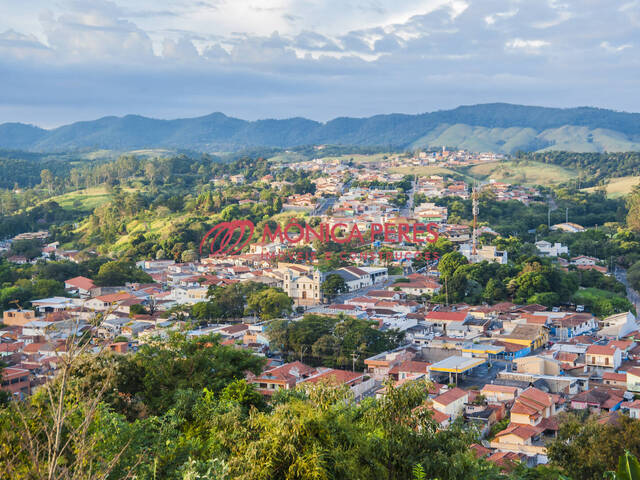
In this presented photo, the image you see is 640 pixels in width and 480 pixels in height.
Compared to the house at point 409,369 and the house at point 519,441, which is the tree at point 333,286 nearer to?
the house at point 409,369

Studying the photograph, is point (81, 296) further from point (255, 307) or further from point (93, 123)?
point (93, 123)

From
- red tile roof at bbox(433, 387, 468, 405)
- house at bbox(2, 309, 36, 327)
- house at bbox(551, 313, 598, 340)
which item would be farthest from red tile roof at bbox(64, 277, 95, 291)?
house at bbox(551, 313, 598, 340)

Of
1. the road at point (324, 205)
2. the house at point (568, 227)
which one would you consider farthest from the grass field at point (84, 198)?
the house at point (568, 227)

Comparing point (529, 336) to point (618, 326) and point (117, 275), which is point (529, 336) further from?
point (117, 275)

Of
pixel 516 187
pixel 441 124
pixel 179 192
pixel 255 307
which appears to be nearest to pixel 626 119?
pixel 441 124

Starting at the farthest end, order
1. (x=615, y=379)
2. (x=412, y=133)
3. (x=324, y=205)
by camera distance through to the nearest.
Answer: (x=412, y=133) < (x=324, y=205) < (x=615, y=379)

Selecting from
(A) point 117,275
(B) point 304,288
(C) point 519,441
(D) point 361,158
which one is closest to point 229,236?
(A) point 117,275

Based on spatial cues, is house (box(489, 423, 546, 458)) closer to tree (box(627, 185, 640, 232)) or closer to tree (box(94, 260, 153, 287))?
tree (box(94, 260, 153, 287))
